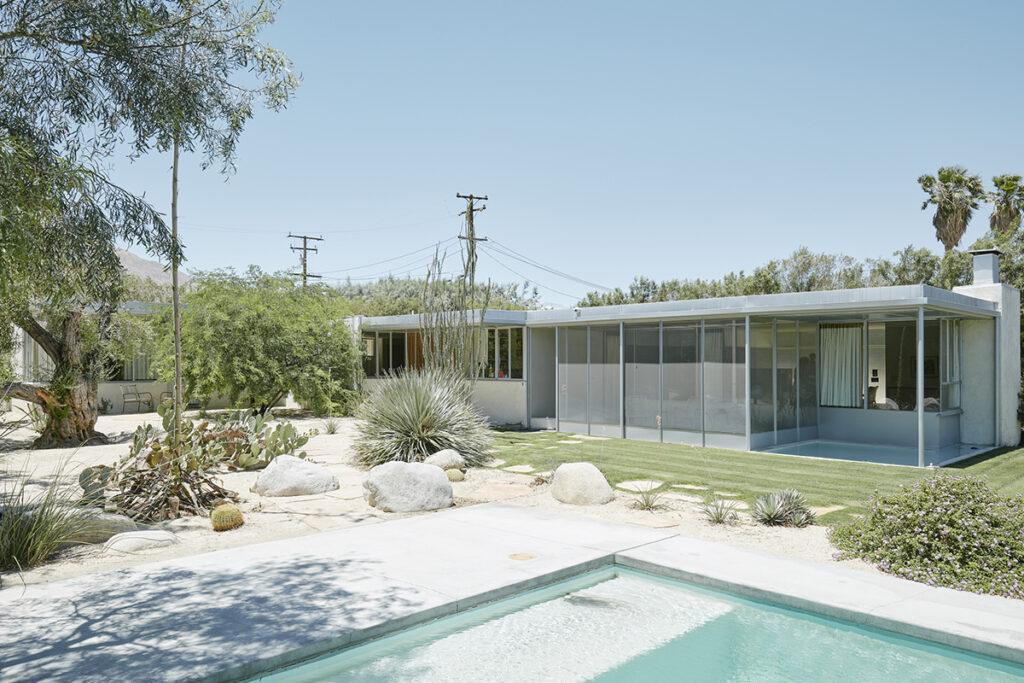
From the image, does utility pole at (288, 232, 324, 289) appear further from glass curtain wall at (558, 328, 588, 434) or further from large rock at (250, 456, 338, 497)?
large rock at (250, 456, 338, 497)

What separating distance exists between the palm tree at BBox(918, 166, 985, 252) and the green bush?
2413 centimetres

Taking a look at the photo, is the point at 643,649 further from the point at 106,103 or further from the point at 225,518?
the point at 106,103

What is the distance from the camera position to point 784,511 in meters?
7.57

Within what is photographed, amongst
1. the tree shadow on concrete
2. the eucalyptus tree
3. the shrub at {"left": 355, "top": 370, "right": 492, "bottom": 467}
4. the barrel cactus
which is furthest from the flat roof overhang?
the tree shadow on concrete

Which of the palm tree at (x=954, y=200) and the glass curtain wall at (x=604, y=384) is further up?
the palm tree at (x=954, y=200)

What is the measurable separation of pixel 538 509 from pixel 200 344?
13675 mm

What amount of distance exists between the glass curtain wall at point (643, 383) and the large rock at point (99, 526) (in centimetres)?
995

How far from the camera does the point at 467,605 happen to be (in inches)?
203

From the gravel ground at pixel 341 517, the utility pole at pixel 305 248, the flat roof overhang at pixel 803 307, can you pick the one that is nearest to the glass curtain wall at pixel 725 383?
the flat roof overhang at pixel 803 307

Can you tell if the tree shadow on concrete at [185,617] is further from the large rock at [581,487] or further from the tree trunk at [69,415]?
the tree trunk at [69,415]

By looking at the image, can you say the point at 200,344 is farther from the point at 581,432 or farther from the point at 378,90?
the point at 581,432

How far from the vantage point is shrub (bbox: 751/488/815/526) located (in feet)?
24.8

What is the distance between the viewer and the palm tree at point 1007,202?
24078 mm

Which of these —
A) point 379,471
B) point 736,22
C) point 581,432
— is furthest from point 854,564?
point 736,22
